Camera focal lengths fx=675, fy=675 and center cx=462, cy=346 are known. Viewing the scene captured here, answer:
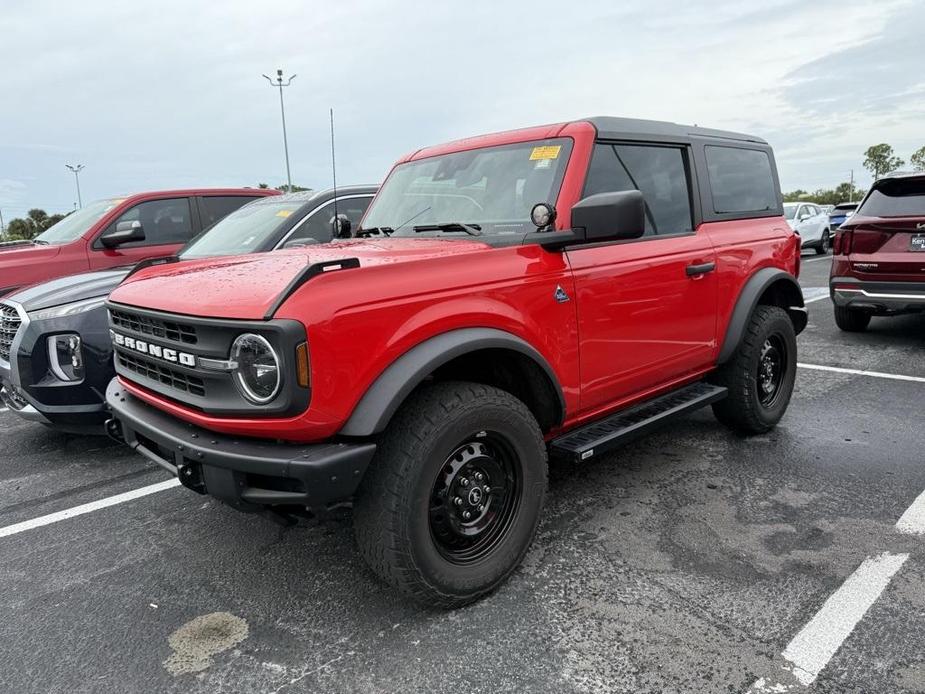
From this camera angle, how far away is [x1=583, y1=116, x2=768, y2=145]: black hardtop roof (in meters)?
3.38

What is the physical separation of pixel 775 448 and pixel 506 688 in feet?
9.27

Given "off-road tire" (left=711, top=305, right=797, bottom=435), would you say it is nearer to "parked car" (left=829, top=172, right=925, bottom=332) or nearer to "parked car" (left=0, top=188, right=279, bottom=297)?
"parked car" (left=829, top=172, right=925, bottom=332)

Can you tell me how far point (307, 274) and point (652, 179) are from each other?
2203mm

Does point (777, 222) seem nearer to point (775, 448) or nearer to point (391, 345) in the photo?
point (775, 448)

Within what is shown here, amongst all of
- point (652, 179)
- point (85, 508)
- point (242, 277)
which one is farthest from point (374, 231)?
point (85, 508)

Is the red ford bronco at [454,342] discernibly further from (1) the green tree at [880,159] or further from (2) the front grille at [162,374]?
(1) the green tree at [880,159]

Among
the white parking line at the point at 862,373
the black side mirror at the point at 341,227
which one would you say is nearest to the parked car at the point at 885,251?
the white parking line at the point at 862,373

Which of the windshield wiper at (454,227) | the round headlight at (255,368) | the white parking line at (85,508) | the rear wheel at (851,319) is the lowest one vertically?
the white parking line at (85,508)

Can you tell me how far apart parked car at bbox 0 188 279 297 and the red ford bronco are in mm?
3723

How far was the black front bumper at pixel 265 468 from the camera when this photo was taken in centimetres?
219

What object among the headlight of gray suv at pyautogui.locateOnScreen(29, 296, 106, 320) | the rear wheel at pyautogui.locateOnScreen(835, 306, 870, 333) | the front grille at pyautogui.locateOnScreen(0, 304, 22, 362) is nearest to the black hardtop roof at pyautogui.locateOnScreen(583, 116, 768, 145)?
the headlight of gray suv at pyautogui.locateOnScreen(29, 296, 106, 320)

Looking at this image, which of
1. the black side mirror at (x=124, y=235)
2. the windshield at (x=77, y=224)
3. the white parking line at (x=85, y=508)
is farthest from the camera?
the windshield at (x=77, y=224)

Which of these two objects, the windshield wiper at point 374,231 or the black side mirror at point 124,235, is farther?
the black side mirror at point 124,235

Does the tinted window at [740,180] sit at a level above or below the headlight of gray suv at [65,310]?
above
